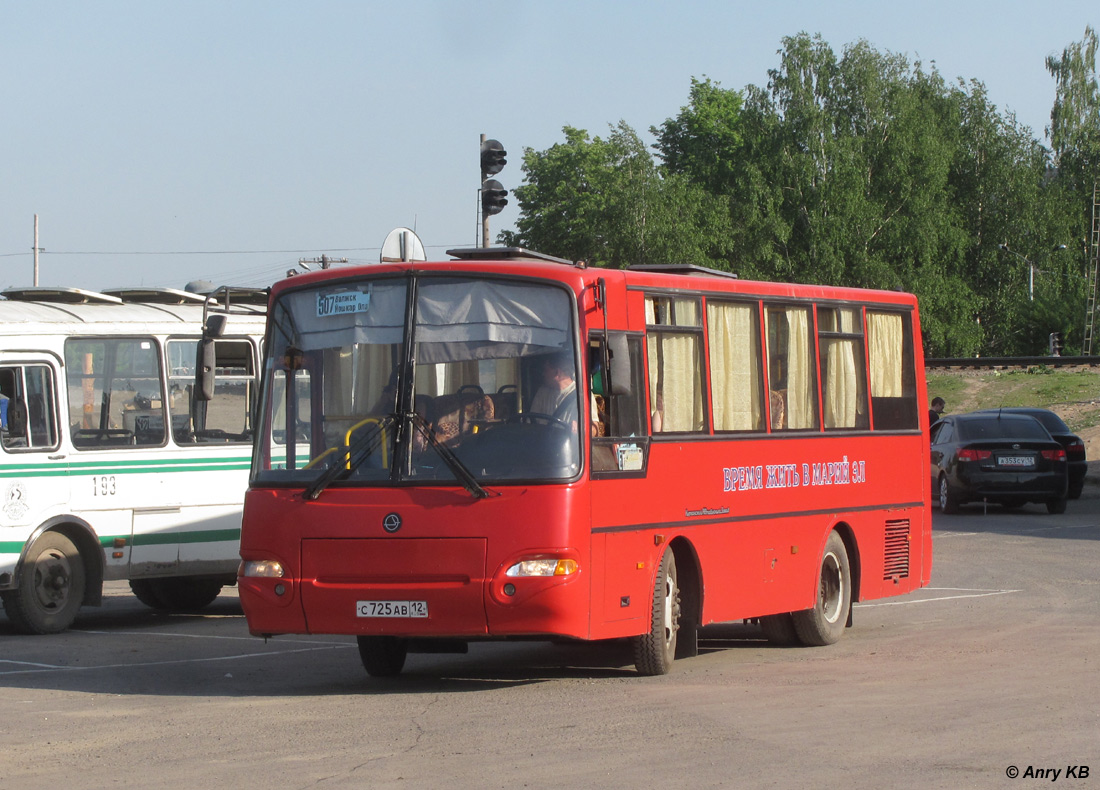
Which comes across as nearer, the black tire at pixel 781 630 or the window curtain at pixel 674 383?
the window curtain at pixel 674 383

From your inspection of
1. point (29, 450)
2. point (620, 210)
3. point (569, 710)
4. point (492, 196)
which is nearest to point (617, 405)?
point (569, 710)

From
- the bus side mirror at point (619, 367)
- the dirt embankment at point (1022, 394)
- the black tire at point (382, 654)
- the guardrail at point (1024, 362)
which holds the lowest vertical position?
the black tire at point (382, 654)

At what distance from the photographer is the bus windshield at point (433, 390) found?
1017 cm

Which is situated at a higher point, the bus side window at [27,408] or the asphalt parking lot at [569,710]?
the bus side window at [27,408]

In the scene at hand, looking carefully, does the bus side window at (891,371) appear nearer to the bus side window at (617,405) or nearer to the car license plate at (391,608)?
the bus side window at (617,405)

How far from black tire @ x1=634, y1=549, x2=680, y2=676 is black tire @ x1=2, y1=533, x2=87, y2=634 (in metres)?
6.11

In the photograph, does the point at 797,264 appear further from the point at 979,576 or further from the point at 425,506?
the point at 425,506

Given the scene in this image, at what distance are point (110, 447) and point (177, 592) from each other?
2.40m

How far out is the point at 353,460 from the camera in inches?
409

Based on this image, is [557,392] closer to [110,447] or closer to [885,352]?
[885,352]

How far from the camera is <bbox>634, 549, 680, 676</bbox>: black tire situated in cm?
1084

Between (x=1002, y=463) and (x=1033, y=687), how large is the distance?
17.9 metres

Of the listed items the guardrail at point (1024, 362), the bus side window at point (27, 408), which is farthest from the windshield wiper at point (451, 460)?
the guardrail at point (1024, 362)

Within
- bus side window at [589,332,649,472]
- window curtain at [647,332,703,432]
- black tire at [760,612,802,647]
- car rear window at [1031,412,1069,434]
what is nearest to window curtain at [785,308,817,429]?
window curtain at [647,332,703,432]
